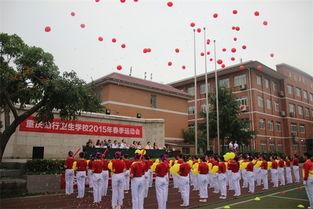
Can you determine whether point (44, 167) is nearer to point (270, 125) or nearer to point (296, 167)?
point (296, 167)

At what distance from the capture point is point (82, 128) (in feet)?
73.2

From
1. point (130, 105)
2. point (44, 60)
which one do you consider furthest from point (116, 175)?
point (130, 105)

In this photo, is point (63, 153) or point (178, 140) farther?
point (178, 140)

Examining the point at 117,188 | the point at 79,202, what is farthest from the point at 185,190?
the point at 79,202

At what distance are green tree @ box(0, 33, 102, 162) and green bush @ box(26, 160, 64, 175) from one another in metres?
1.57

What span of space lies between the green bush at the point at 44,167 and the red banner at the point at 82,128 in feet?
10.5

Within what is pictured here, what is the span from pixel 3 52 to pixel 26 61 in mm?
977

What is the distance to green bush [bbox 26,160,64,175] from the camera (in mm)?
14612

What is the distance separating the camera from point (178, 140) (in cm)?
3669

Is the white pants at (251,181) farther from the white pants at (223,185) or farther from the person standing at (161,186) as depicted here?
the person standing at (161,186)

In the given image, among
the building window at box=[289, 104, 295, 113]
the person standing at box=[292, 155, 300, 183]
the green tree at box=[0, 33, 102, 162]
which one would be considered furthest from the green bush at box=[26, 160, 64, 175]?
the building window at box=[289, 104, 295, 113]

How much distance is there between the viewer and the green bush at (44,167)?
14.6 m

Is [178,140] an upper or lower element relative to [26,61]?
lower

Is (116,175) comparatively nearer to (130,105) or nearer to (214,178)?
(214,178)
